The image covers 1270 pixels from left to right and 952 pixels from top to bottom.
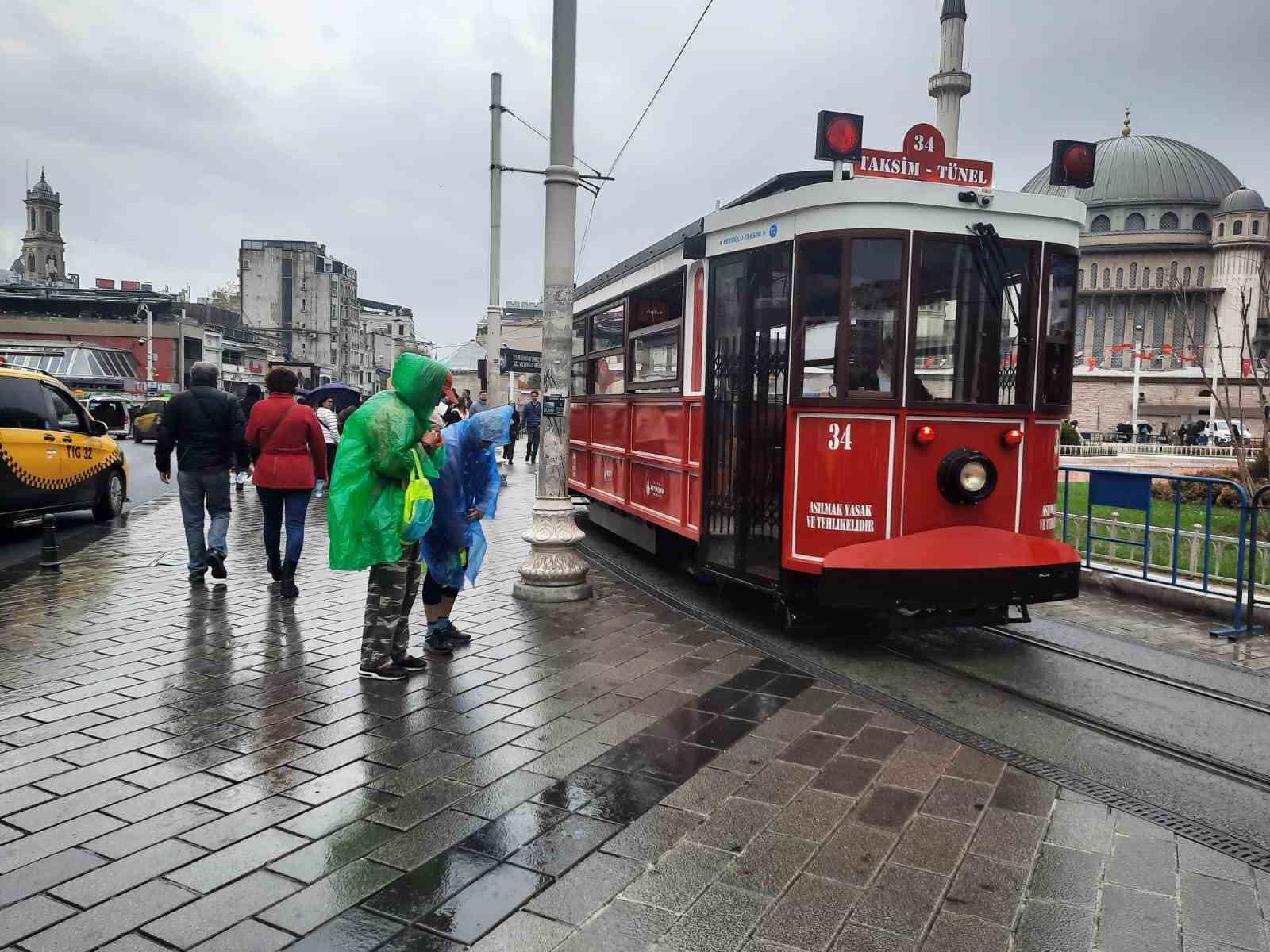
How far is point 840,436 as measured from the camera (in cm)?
653

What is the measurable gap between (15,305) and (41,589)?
80.4 meters

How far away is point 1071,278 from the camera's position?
7.01m

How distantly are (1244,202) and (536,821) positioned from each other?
102m

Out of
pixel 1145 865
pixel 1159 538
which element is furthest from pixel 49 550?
pixel 1159 538

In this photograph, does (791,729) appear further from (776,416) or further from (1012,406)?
(1012,406)

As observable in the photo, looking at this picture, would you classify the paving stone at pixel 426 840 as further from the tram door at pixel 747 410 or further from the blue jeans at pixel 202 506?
the blue jeans at pixel 202 506

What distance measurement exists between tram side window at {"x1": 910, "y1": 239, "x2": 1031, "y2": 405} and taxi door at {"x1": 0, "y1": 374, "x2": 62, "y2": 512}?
958 cm

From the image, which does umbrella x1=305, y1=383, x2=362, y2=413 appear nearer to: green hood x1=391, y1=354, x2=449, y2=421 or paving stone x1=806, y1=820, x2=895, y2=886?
green hood x1=391, y1=354, x2=449, y2=421

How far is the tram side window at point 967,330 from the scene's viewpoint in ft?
21.4

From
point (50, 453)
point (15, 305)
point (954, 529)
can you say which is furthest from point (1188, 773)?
point (15, 305)

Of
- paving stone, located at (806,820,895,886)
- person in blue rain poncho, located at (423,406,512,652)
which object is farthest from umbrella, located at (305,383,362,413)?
paving stone, located at (806,820,895,886)

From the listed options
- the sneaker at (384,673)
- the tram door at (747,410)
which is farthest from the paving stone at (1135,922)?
the sneaker at (384,673)

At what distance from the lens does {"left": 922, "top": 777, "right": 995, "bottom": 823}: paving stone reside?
4.07 meters

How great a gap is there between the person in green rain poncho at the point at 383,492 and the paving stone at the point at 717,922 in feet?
9.73
